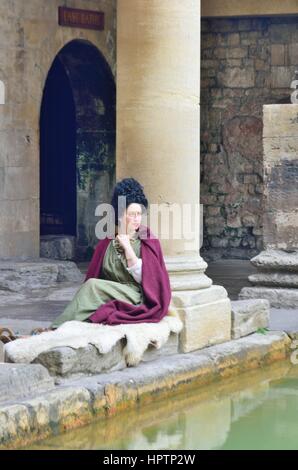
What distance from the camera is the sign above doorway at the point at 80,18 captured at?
14383mm

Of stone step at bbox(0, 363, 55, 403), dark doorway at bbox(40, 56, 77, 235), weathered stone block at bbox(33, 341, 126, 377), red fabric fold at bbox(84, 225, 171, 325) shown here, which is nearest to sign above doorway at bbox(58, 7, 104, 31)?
dark doorway at bbox(40, 56, 77, 235)

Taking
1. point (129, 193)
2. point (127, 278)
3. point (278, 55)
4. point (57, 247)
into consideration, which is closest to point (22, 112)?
point (57, 247)

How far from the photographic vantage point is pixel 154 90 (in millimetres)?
8781

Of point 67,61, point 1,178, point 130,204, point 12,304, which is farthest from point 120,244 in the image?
point 67,61

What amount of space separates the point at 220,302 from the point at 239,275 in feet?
17.4

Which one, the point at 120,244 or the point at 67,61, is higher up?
the point at 67,61

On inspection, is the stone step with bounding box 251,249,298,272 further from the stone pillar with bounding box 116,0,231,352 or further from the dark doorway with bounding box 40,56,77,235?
the dark doorway with bounding box 40,56,77,235

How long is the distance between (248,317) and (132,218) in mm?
1524

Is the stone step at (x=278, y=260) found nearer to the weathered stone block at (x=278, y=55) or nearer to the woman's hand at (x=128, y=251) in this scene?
the woman's hand at (x=128, y=251)

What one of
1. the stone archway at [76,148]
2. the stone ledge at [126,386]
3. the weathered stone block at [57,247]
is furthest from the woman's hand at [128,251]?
the stone archway at [76,148]

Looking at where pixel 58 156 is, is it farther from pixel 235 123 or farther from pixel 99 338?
pixel 99 338

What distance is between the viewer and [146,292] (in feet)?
27.2

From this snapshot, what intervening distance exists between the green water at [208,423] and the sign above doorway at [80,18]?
6846mm

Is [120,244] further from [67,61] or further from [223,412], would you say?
[67,61]
